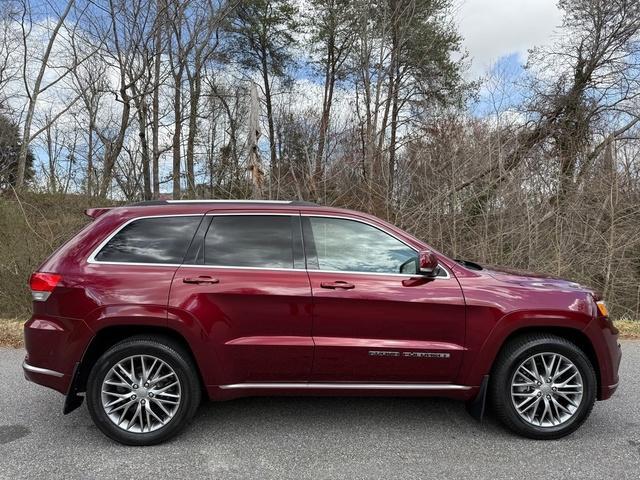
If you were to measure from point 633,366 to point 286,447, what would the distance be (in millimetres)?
4383

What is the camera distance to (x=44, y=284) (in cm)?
361

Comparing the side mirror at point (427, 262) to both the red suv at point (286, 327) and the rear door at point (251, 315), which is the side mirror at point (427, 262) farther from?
the rear door at point (251, 315)

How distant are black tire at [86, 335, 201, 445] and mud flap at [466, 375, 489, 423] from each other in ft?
6.96

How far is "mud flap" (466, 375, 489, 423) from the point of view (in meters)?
3.67

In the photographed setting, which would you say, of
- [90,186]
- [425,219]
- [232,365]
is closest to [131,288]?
[232,365]

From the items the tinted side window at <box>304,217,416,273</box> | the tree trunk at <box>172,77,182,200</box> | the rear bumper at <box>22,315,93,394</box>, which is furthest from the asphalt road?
the tree trunk at <box>172,77,182,200</box>

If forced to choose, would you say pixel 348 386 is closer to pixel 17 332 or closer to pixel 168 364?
pixel 168 364

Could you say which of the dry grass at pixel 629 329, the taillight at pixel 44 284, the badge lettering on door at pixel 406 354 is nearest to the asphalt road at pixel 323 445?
the badge lettering on door at pixel 406 354

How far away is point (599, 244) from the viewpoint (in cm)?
995

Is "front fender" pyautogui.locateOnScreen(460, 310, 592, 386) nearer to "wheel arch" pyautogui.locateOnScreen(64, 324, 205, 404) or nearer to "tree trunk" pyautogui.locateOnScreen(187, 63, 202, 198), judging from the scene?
"wheel arch" pyautogui.locateOnScreen(64, 324, 205, 404)

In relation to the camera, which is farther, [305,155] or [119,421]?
[305,155]

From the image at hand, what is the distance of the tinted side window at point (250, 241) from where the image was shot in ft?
12.2

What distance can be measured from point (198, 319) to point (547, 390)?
2686 millimetres

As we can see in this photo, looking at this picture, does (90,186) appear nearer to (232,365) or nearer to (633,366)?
(232,365)
